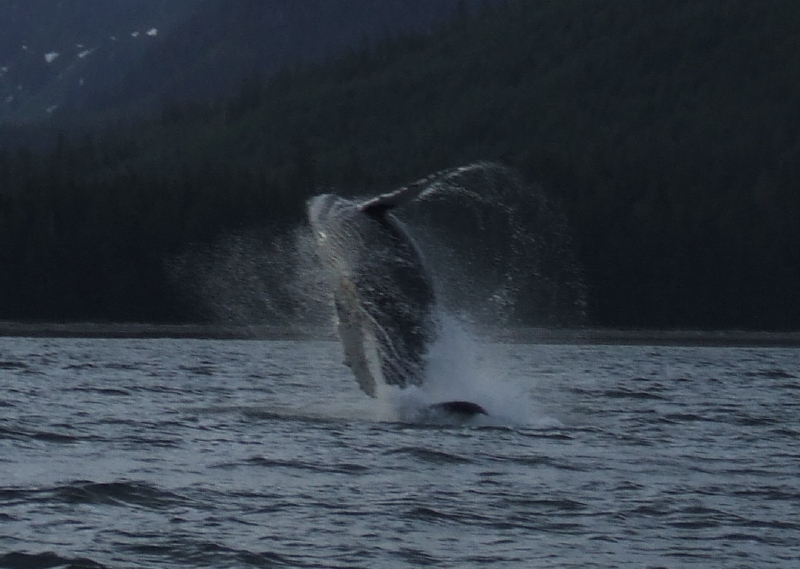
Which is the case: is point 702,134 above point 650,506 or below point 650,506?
above

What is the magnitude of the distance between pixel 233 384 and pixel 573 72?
147m

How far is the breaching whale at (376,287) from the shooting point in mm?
22031

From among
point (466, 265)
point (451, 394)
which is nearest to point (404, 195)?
point (451, 394)

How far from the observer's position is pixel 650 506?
16.8 meters

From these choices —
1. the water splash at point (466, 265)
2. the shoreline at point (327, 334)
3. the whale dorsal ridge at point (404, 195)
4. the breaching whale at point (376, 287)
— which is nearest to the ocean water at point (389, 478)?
the breaching whale at point (376, 287)

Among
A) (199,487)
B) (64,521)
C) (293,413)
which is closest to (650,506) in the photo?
(199,487)

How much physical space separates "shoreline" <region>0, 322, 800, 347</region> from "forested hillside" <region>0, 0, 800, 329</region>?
3.44m

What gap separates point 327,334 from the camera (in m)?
71.9

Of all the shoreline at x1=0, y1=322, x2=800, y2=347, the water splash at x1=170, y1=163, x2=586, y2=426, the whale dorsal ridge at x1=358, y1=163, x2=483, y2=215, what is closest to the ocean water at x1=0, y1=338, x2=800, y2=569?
the whale dorsal ridge at x1=358, y1=163, x2=483, y2=215

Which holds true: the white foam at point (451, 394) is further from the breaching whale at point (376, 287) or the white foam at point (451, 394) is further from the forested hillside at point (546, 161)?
the forested hillside at point (546, 161)

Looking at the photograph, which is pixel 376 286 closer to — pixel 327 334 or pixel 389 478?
pixel 389 478

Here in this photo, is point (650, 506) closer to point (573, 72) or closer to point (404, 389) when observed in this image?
point (404, 389)

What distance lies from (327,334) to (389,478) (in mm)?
53769

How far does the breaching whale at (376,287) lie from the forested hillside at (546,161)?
8.80 ft
